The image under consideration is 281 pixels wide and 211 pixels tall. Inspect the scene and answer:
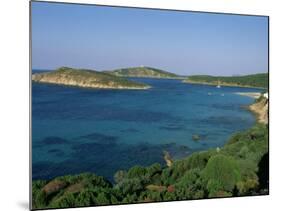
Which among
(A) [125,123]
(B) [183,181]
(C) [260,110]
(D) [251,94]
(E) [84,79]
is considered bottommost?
(B) [183,181]

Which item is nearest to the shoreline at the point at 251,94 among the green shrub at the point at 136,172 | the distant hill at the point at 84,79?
the distant hill at the point at 84,79

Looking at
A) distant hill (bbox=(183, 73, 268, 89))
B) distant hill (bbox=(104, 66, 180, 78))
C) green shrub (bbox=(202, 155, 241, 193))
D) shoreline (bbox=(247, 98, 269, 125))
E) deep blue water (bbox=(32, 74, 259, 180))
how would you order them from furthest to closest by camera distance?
shoreline (bbox=(247, 98, 269, 125)) < distant hill (bbox=(183, 73, 268, 89)) < green shrub (bbox=(202, 155, 241, 193)) < distant hill (bbox=(104, 66, 180, 78)) < deep blue water (bbox=(32, 74, 259, 180))

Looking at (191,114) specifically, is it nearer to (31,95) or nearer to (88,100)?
(88,100)

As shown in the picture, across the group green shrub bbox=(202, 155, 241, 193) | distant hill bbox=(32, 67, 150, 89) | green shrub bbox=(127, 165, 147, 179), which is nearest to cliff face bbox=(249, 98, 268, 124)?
green shrub bbox=(202, 155, 241, 193)

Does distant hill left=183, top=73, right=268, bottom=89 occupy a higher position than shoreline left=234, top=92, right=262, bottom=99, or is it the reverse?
distant hill left=183, top=73, right=268, bottom=89

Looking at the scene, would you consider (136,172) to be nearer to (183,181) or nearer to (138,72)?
(183,181)

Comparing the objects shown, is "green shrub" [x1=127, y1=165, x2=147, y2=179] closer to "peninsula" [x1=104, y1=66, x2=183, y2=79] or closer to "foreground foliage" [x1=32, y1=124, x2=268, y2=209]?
"foreground foliage" [x1=32, y1=124, x2=268, y2=209]

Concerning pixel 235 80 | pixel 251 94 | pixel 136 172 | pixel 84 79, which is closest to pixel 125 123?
pixel 136 172

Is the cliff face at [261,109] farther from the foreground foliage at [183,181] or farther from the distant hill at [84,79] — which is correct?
the distant hill at [84,79]
